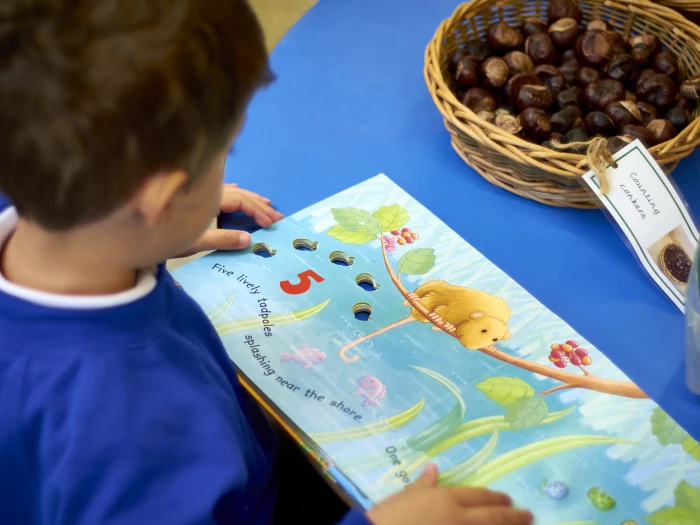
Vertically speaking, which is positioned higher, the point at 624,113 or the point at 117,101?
the point at 117,101

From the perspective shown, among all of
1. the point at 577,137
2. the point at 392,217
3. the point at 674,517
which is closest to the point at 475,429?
the point at 674,517

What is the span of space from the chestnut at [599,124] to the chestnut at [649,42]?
0.17 meters

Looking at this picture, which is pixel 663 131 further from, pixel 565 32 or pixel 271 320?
pixel 271 320

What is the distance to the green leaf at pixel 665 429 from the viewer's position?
0.56 m

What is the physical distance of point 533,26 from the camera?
90 cm

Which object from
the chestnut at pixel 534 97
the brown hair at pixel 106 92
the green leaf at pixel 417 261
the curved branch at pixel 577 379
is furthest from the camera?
the chestnut at pixel 534 97

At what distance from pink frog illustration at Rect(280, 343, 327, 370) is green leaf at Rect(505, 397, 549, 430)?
175 millimetres

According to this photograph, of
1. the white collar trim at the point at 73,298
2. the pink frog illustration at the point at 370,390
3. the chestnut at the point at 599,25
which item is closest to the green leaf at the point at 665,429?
the pink frog illustration at the point at 370,390

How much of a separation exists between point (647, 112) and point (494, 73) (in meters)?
0.19

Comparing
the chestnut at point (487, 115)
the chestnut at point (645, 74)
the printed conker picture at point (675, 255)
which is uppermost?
the chestnut at point (645, 74)

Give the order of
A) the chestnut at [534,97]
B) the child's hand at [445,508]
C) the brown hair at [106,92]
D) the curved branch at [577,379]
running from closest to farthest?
the brown hair at [106,92] → the child's hand at [445,508] → the curved branch at [577,379] → the chestnut at [534,97]

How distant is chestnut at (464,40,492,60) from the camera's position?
87cm

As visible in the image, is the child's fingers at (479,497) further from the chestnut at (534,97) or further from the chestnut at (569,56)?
the chestnut at (569,56)

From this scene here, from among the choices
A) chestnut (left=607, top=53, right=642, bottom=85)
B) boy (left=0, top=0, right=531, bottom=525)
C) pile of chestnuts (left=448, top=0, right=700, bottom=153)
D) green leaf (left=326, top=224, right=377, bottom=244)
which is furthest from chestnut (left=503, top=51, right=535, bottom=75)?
boy (left=0, top=0, right=531, bottom=525)
